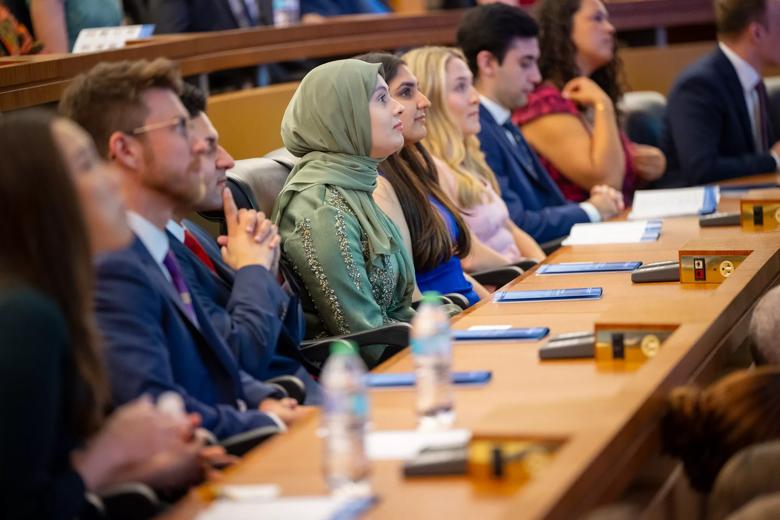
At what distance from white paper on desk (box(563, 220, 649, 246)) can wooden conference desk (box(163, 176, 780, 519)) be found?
2.60ft

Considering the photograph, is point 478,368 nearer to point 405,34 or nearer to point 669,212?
point 669,212

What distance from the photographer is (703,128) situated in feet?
19.2

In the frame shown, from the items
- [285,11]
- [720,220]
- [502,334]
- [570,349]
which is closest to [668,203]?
[720,220]

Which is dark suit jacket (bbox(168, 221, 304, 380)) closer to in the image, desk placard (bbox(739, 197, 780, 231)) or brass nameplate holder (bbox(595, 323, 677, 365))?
brass nameplate holder (bbox(595, 323, 677, 365))

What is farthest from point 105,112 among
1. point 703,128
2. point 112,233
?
point 703,128

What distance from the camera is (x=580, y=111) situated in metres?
5.76

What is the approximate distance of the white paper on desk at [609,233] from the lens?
14.3 ft

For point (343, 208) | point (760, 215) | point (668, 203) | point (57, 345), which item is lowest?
point (668, 203)

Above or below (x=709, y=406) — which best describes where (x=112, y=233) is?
above

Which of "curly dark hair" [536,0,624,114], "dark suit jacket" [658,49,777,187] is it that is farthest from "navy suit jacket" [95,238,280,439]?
"dark suit jacket" [658,49,777,187]

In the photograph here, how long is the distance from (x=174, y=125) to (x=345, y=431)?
974mm

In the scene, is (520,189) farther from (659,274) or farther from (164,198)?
(164,198)

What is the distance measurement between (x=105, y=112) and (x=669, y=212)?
265 centimetres

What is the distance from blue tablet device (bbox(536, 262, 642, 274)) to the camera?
3773mm
